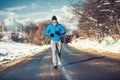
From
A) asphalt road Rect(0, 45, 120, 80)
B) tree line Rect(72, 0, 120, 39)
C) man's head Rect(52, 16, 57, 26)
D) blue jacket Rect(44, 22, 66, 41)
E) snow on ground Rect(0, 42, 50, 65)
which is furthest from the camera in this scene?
snow on ground Rect(0, 42, 50, 65)

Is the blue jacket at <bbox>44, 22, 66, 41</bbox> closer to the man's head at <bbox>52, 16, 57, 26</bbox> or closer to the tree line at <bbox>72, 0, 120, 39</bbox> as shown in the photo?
the man's head at <bbox>52, 16, 57, 26</bbox>

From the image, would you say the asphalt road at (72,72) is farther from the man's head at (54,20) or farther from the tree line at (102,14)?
the tree line at (102,14)

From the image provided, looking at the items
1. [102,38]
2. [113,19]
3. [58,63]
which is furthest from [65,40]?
[58,63]

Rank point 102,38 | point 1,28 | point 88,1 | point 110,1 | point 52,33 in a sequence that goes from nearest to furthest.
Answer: point 52,33 < point 110,1 < point 88,1 < point 102,38 < point 1,28

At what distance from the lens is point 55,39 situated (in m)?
11.0

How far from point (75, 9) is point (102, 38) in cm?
585

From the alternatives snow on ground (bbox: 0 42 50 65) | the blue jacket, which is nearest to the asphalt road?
the blue jacket

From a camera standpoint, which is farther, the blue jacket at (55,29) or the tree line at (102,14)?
the tree line at (102,14)

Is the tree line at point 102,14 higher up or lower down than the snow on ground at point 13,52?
higher up

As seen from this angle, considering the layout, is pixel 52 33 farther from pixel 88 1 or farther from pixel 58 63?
pixel 88 1

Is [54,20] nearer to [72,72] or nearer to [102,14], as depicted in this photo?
[72,72]

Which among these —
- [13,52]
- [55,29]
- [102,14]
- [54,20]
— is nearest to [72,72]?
[55,29]

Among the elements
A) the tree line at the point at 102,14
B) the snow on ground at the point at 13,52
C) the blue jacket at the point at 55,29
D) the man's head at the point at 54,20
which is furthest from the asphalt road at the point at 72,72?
the tree line at the point at 102,14

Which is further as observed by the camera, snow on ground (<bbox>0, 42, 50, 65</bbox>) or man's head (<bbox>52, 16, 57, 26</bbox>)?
snow on ground (<bbox>0, 42, 50, 65</bbox>)
